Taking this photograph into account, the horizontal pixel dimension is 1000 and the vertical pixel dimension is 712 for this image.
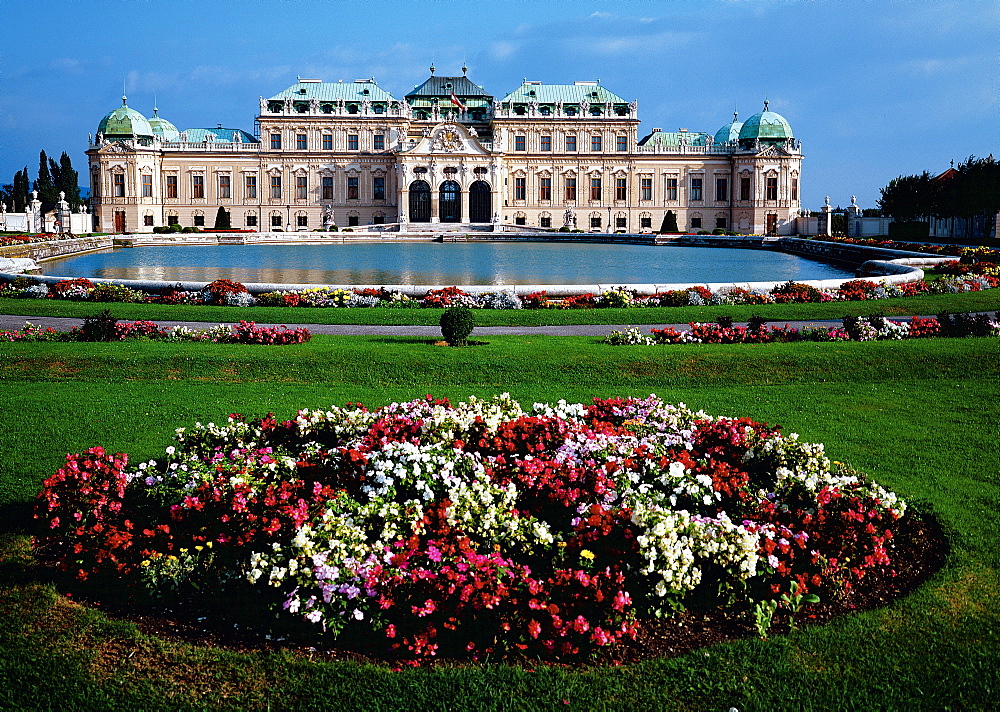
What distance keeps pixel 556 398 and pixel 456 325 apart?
4646mm

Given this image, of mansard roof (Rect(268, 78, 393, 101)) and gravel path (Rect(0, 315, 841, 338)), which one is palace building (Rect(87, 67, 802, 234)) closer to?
mansard roof (Rect(268, 78, 393, 101))

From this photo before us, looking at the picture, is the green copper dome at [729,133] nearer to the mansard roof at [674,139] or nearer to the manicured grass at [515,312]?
the mansard roof at [674,139]

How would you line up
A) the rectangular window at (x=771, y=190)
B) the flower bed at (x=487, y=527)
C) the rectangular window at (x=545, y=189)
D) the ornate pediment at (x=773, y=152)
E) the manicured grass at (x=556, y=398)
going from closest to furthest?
the manicured grass at (x=556, y=398)
the flower bed at (x=487, y=527)
the ornate pediment at (x=773, y=152)
the rectangular window at (x=771, y=190)
the rectangular window at (x=545, y=189)

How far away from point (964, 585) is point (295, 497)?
17.4ft

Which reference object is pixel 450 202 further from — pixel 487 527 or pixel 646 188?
pixel 487 527

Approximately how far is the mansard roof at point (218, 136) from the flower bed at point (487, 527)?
3716 inches

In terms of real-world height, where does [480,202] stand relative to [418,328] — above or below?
above

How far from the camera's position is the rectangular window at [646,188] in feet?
322

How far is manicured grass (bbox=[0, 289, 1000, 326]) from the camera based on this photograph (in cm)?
2445

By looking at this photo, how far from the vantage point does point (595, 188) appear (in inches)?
3871

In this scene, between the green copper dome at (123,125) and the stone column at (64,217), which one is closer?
the stone column at (64,217)

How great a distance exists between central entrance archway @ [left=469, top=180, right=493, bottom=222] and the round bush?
255ft

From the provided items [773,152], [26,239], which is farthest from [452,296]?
[773,152]

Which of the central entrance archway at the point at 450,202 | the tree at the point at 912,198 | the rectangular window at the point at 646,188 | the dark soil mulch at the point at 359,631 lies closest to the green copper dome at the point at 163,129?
the central entrance archway at the point at 450,202
